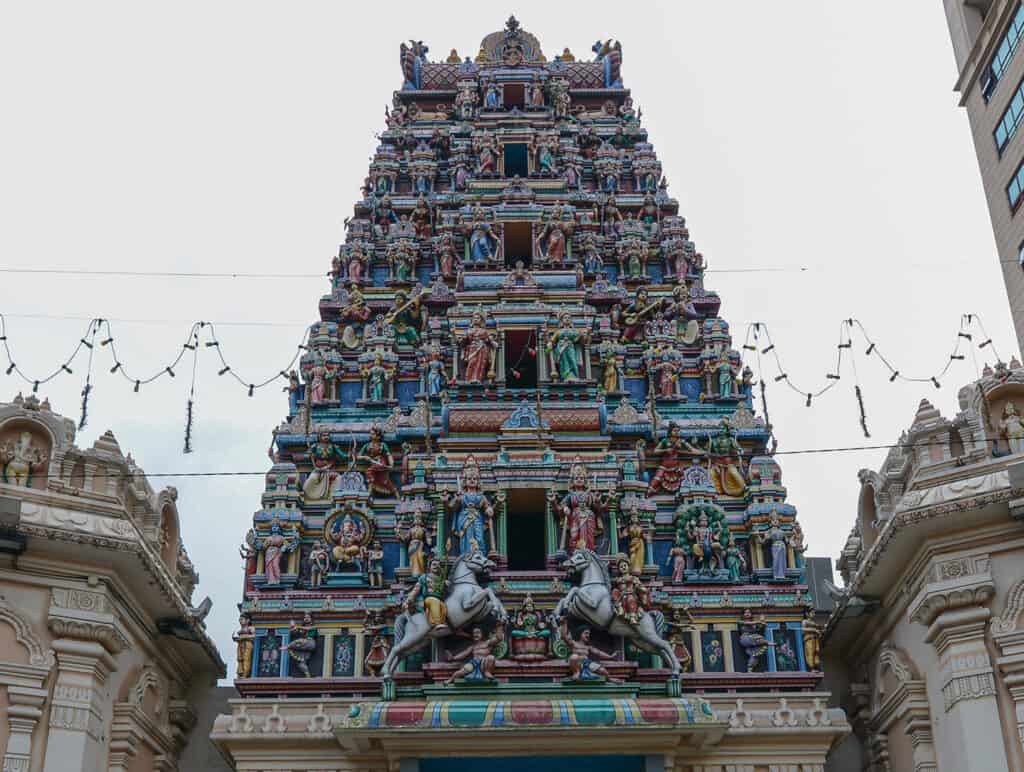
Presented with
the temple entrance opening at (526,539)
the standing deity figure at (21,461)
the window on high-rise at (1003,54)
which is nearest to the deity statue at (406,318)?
the temple entrance opening at (526,539)

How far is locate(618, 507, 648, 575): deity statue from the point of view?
96.9 feet

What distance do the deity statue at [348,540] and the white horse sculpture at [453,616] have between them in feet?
7.70

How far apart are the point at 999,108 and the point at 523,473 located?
19.5 metres

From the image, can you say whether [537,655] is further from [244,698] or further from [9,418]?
[9,418]

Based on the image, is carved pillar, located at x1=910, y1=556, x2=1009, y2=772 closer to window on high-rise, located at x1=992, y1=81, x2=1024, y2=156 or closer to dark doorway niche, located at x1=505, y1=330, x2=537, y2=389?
dark doorway niche, located at x1=505, y1=330, x2=537, y2=389

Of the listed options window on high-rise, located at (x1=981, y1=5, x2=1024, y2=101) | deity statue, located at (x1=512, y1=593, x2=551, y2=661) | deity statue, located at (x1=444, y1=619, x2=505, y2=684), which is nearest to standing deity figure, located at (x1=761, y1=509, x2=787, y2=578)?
deity statue, located at (x1=512, y1=593, x2=551, y2=661)

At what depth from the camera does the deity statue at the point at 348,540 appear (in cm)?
2992

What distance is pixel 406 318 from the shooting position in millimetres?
35562

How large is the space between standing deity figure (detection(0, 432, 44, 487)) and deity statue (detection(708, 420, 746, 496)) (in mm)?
15650

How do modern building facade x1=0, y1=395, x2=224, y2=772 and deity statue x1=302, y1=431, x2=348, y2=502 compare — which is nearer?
modern building facade x1=0, y1=395, x2=224, y2=772

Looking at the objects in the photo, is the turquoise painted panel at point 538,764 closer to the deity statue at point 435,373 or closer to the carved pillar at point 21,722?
the carved pillar at point 21,722

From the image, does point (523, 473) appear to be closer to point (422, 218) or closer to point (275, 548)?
point (275, 548)

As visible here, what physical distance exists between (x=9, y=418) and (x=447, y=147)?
763 inches

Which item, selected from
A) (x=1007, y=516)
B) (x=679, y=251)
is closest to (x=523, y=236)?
(x=679, y=251)
